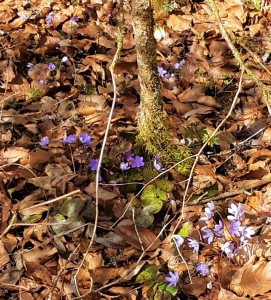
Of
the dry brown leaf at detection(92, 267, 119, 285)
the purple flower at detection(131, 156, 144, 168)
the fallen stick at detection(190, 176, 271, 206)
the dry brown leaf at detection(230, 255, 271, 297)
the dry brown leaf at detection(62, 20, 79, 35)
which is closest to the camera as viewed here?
the dry brown leaf at detection(230, 255, 271, 297)

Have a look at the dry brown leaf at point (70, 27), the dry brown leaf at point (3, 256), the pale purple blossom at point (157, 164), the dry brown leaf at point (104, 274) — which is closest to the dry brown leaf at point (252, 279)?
the dry brown leaf at point (104, 274)

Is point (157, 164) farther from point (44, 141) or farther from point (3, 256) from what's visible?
point (3, 256)

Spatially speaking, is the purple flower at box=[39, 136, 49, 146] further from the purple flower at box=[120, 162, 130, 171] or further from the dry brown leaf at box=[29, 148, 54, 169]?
the purple flower at box=[120, 162, 130, 171]

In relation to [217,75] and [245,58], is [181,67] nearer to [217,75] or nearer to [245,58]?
[217,75]

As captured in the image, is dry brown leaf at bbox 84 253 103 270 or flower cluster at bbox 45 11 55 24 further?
flower cluster at bbox 45 11 55 24

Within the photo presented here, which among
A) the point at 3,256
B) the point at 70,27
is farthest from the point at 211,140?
the point at 70,27

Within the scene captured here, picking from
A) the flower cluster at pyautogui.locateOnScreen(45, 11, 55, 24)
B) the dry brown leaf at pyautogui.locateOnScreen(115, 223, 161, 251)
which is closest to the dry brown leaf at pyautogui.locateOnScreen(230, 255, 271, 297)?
the dry brown leaf at pyautogui.locateOnScreen(115, 223, 161, 251)
